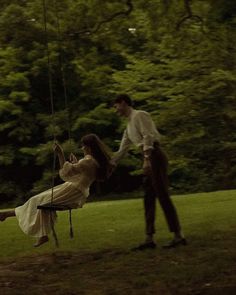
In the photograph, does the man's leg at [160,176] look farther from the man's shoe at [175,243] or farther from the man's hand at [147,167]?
the man's shoe at [175,243]

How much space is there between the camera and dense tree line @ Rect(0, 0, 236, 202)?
451 inches

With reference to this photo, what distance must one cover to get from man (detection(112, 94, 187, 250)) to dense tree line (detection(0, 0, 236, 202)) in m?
1.46

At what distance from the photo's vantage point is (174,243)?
8461 millimetres

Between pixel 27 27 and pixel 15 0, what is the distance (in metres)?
6.55

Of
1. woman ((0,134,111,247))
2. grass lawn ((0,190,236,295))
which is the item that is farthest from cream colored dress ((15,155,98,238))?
grass lawn ((0,190,236,295))

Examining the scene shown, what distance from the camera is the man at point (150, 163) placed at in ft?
26.5

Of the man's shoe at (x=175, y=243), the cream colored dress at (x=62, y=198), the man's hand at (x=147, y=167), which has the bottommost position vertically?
the man's shoe at (x=175, y=243)

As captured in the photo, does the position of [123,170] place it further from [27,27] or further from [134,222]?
[134,222]

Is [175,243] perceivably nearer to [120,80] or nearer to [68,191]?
[68,191]

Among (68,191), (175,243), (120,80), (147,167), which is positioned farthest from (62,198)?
(120,80)

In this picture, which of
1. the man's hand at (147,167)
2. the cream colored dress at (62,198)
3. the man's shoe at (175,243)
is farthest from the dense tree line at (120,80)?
the man's shoe at (175,243)

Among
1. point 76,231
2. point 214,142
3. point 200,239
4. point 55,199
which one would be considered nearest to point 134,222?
point 76,231

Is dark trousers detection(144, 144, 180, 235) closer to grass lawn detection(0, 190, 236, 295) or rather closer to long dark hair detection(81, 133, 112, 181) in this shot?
grass lawn detection(0, 190, 236, 295)

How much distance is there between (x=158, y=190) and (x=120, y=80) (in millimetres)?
13587
